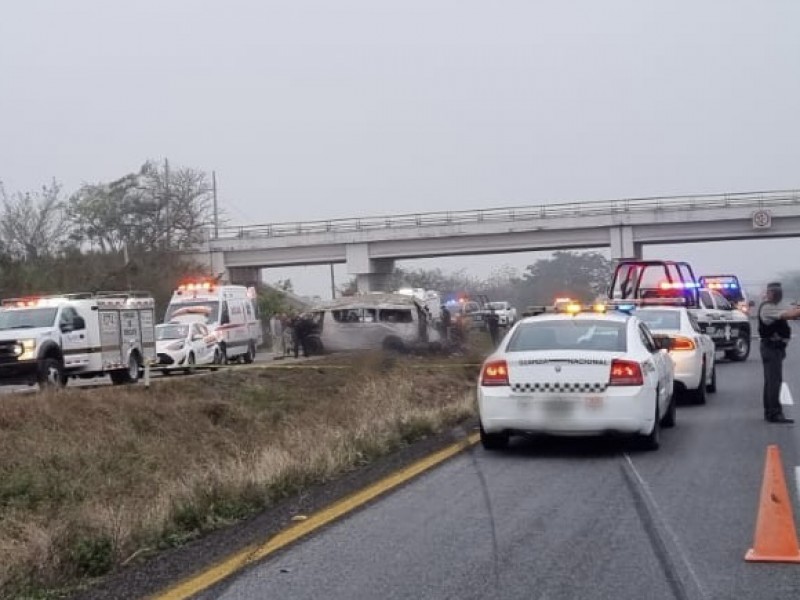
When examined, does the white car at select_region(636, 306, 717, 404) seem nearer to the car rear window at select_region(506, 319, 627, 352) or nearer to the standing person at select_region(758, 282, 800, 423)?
the standing person at select_region(758, 282, 800, 423)

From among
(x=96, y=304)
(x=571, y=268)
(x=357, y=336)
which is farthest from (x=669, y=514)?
(x=571, y=268)

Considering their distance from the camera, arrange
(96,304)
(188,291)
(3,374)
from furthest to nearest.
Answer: (188,291), (96,304), (3,374)

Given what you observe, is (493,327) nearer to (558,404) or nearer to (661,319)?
(661,319)

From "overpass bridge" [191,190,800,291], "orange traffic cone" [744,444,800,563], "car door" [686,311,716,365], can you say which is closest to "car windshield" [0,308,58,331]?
"car door" [686,311,716,365]

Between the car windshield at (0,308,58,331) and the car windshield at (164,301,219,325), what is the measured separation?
9.90 metres

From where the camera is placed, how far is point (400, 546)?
7723mm

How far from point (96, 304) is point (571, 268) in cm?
5350

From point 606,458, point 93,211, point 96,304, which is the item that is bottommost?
point 606,458

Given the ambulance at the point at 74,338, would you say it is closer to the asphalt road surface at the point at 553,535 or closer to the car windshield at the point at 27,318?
the car windshield at the point at 27,318

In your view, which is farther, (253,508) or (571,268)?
(571,268)

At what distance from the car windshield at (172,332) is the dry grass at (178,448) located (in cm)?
578

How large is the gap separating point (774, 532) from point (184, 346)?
2530 centimetres

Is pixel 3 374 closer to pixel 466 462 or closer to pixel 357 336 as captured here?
pixel 357 336

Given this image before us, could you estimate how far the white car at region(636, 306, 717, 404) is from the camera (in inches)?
672
